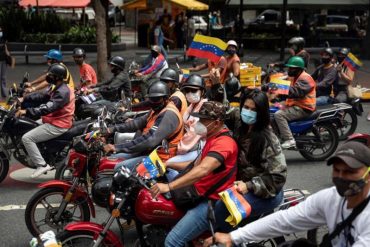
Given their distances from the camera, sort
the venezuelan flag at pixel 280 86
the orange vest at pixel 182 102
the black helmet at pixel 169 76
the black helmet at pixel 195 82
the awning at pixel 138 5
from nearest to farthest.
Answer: the orange vest at pixel 182 102 → the black helmet at pixel 195 82 → the black helmet at pixel 169 76 → the venezuelan flag at pixel 280 86 → the awning at pixel 138 5

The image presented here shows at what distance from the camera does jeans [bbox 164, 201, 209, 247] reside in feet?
14.5

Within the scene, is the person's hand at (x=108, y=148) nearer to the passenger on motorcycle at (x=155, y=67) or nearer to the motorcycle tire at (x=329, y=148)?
the motorcycle tire at (x=329, y=148)

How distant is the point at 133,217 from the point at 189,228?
517 millimetres

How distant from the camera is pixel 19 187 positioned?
26.5 feet

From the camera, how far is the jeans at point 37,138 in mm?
7633

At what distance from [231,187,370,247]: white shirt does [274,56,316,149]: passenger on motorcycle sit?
215 inches

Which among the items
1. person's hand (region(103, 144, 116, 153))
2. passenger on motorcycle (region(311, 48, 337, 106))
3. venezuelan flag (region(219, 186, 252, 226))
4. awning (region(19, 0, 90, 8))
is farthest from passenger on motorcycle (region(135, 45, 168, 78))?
awning (region(19, 0, 90, 8))

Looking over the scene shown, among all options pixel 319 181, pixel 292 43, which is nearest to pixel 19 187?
pixel 319 181

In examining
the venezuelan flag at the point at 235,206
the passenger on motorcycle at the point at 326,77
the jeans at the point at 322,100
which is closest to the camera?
the venezuelan flag at the point at 235,206

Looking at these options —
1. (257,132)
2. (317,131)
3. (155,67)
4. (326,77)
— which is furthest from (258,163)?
(155,67)

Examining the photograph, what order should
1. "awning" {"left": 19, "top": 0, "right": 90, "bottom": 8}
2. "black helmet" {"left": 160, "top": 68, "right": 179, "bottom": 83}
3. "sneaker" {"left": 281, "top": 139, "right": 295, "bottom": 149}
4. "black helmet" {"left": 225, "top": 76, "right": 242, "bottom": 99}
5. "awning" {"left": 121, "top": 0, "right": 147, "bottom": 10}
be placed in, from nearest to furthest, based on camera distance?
"black helmet" {"left": 160, "top": 68, "right": 179, "bottom": 83}
"sneaker" {"left": 281, "top": 139, "right": 295, "bottom": 149}
"black helmet" {"left": 225, "top": 76, "right": 242, "bottom": 99}
"awning" {"left": 121, "top": 0, "right": 147, "bottom": 10}
"awning" {"left": 19, "top": 0, "right": 90, "bottom": 8}

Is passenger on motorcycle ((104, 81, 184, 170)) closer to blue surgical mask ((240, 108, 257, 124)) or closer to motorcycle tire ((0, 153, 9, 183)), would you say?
blue surgical mask ((240, 108, 257, 124))

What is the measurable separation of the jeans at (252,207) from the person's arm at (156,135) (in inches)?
64.2

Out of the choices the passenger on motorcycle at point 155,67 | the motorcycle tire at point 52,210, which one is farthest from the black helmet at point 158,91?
the passenger on motorcycle at point 155,67
